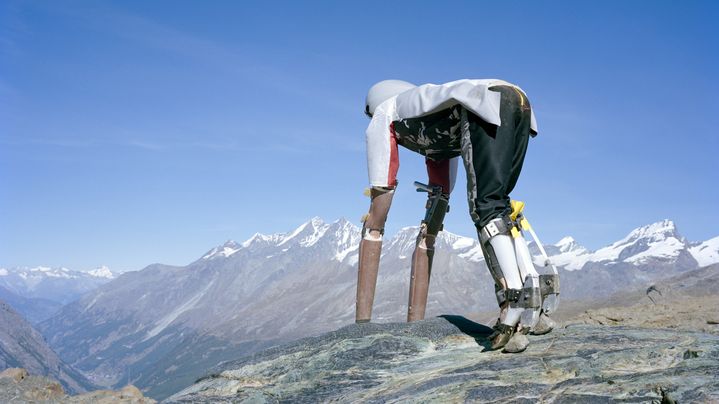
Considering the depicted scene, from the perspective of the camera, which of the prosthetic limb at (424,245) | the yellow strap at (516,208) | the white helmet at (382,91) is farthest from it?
the prosthetic limb at (424,245)

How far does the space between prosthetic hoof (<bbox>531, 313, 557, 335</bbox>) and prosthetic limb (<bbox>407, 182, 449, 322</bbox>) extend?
101 inches

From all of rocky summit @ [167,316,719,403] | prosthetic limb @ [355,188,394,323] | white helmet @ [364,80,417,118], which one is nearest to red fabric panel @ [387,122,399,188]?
prosthetic limb @ [355,188,394,323]

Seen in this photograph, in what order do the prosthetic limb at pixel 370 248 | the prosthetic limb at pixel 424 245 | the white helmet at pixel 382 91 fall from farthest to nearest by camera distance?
the prosthetic limb at pixel 424 245 < the white helmet at pixel 382 91 < the prosthetic limb at pixel 370 248

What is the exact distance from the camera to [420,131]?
816 cm

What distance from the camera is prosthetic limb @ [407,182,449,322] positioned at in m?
9.28

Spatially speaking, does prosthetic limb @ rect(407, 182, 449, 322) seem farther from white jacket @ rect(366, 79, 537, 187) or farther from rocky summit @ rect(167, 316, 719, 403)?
rocky summit @ rect(167, 316, 719, 403)

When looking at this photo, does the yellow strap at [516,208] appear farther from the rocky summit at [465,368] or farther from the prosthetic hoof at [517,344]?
the rocky summit at [465,368]

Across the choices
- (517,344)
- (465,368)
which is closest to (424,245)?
(517,344)

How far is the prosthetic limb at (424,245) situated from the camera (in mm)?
9281

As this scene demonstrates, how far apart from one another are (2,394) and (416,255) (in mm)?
7142

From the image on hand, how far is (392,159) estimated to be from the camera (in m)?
8.59

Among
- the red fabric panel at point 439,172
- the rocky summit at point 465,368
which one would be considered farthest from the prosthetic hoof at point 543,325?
the red fabric panel at point 439,172

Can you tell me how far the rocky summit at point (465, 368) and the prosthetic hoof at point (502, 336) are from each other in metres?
0.13

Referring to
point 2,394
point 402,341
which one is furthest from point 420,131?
point 2,394
